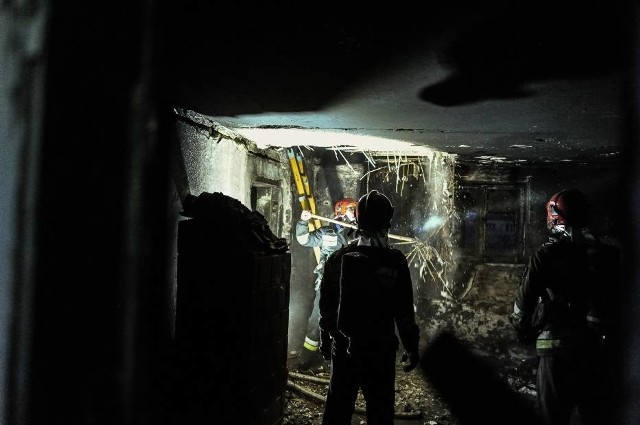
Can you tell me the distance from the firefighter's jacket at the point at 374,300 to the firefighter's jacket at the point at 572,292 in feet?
3.36

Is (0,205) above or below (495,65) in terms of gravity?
below

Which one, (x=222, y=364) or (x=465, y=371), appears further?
(x=465, y=371)

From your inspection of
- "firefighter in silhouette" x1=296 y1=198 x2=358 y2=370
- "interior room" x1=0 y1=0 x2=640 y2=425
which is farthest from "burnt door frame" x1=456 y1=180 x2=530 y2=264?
"firefighter in silhouette" x1=296 y1=198 x2=358 y2=370

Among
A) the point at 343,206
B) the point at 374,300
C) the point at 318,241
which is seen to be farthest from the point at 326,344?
the point at 343,206

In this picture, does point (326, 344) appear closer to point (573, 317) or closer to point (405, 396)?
point (573, 317)

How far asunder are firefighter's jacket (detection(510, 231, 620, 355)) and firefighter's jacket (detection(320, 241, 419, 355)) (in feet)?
3.36

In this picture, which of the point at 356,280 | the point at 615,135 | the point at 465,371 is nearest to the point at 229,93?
the point at 356,280

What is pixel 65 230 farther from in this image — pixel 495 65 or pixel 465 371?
pixel 465 371

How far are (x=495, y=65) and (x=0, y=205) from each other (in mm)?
3146

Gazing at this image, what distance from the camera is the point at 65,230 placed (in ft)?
8.53

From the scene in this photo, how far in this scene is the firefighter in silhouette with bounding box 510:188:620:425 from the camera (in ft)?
11.0

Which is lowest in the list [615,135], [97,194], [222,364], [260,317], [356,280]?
[222,364]

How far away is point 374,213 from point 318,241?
3213 millimetres

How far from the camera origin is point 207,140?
14.9 ft
